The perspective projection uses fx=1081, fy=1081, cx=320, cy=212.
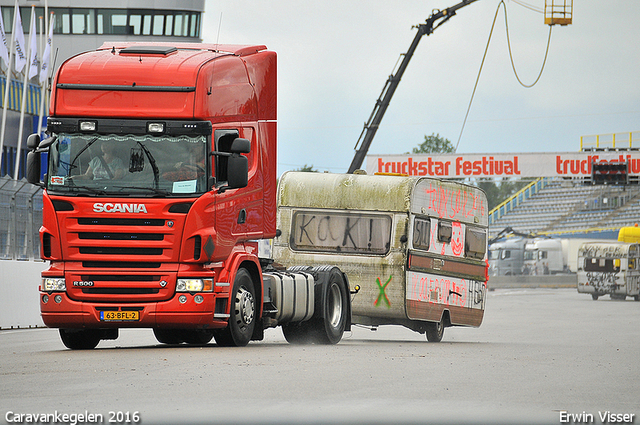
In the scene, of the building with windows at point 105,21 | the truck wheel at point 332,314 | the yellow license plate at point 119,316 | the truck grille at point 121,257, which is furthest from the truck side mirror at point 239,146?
the building with windows at point 105,21

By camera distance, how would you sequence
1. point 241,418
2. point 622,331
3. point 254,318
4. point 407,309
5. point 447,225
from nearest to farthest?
point 241,418, point 254,318, point 407,309, point 447,225, point 622,331

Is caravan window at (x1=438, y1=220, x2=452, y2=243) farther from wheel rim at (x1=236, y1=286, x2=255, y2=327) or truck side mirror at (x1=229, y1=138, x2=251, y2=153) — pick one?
truck side mirror at (x1=229, y1=138, x2=251, y2=153)

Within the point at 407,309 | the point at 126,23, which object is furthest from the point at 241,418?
the point at 126,23

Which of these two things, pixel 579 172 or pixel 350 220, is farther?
pixel 579 172

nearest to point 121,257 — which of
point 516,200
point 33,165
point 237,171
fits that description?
point 33,165

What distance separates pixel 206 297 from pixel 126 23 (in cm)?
3805

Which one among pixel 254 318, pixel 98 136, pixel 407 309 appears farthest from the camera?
pixel 407 309

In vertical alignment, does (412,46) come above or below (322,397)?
above

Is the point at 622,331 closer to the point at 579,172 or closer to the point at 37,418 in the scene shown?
the point at 37,418

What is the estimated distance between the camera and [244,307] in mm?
14000

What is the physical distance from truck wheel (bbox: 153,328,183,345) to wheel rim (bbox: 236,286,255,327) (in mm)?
1320

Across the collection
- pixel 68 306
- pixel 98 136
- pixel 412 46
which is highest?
pixel 412 46

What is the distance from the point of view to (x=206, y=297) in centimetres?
1316

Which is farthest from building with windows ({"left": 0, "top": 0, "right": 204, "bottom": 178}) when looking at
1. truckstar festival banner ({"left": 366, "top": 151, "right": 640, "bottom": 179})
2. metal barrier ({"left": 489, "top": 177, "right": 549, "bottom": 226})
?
metal barrier ({"left": 489, "top": 177, "right": 549, "bottom": 226})
